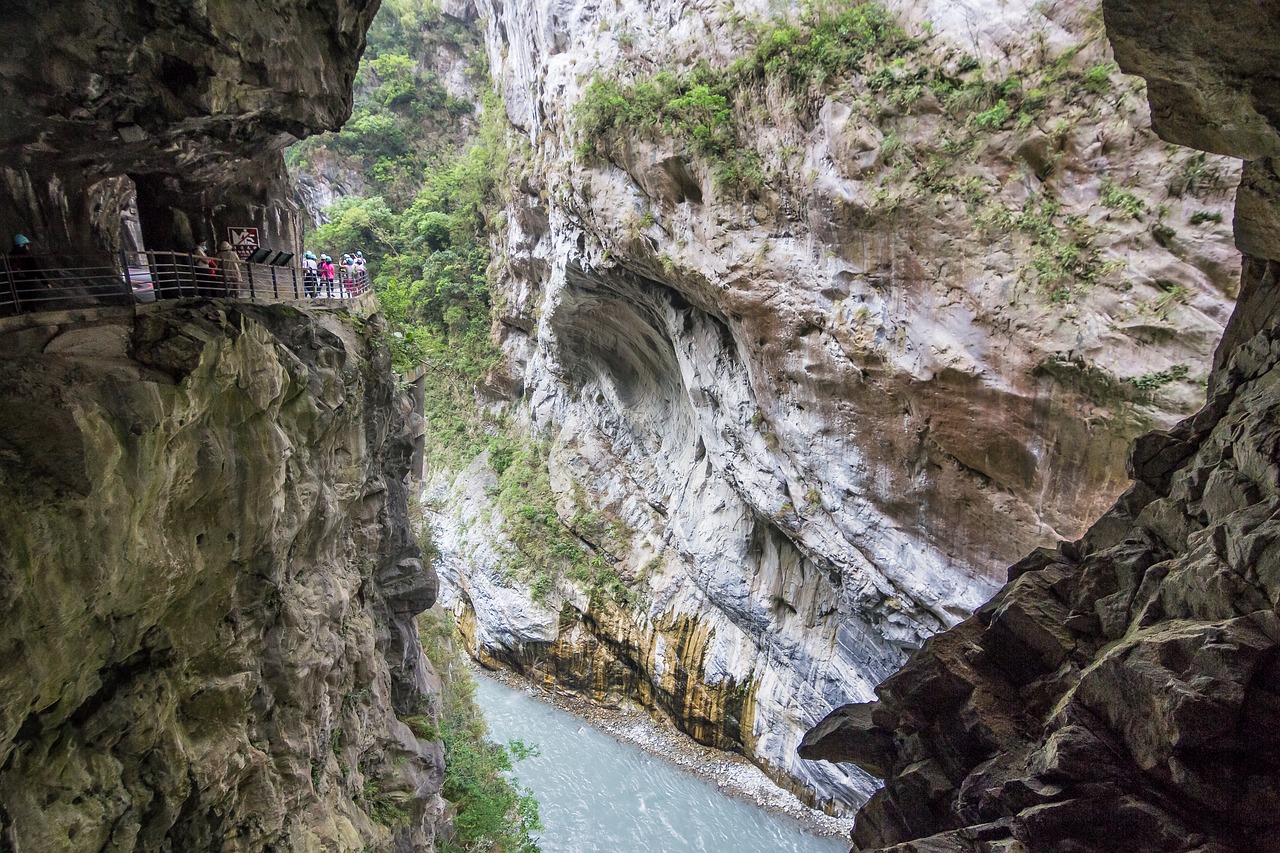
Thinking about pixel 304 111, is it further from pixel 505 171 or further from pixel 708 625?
pixel 505 171

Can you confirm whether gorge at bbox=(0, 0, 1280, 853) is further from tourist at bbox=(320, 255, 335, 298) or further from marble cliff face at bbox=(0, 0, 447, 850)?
tourist at bbox=(320, 255, 335, 298)

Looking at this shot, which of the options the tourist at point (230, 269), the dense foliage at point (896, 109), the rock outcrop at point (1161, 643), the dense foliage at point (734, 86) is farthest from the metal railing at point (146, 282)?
the rock outcrop at point (1161, 643)

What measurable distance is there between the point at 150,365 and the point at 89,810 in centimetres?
334

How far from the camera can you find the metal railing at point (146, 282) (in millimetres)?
5066

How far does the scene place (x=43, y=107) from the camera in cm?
501

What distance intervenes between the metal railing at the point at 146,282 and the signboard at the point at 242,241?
0.82ft

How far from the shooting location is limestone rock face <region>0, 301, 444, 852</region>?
159 inches

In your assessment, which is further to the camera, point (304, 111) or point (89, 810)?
point (304, 111)

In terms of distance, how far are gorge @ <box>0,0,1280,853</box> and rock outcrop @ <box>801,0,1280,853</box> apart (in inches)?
1.4

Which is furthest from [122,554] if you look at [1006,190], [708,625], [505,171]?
[505,171]

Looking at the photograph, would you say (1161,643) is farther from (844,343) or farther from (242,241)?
(242,241)

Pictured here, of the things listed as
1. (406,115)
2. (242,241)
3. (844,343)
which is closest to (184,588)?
(242,241)

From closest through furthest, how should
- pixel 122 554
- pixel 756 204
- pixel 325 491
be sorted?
pixel 122 554 < pixel 325 491 < pixel 756 204

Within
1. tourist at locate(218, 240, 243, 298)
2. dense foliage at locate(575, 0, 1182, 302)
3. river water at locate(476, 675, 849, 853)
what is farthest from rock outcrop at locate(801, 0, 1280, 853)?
tourist at locate(218, 240, 243, 298)
